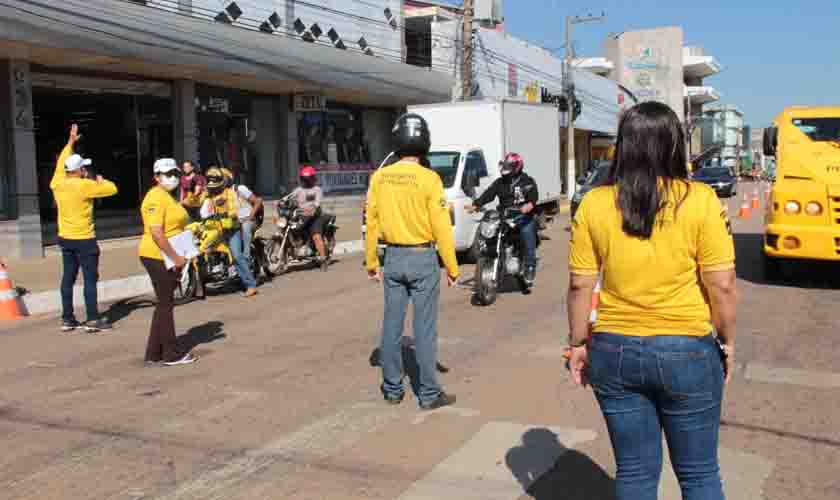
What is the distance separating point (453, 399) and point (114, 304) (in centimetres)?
681

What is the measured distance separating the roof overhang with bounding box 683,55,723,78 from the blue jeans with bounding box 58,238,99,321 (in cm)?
11142

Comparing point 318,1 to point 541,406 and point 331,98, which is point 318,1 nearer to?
point 331,98

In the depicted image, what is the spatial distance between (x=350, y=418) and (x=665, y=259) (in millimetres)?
3194

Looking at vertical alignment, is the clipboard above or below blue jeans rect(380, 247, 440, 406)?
above

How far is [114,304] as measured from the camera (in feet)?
36.8

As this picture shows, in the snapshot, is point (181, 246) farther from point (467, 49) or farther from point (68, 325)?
point (467, 49)

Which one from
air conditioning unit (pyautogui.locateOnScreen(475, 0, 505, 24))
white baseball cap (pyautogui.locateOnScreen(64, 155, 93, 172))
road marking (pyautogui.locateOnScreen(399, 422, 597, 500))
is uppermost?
air conditioning unit (pyautogui.locateOnScreen(475, 0, 505, 24))

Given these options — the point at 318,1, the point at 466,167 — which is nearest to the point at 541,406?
the point at 466,167

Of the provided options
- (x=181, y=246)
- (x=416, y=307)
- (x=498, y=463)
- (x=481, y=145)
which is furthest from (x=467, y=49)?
(x=498, y=463)

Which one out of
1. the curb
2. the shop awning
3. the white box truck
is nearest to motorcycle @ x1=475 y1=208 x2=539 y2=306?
the white box truck

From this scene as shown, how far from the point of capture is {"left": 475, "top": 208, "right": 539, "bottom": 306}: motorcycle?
9953mm

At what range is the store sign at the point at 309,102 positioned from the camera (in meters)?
23.4

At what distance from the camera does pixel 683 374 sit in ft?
9.21

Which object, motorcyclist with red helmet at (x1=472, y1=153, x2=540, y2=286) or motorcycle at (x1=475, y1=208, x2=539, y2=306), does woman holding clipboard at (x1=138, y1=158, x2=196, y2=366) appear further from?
motorcyclist with red helmet at (x1=472, y1=153, x2=540, y2=286)
